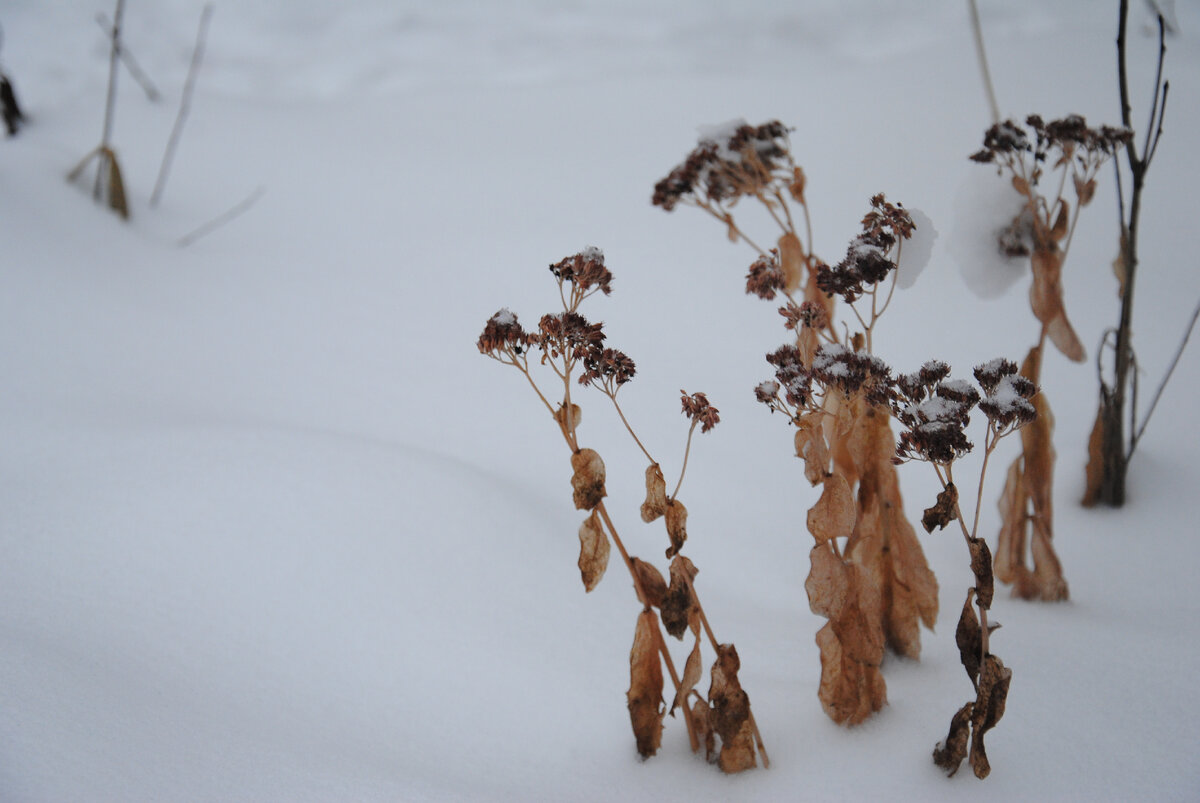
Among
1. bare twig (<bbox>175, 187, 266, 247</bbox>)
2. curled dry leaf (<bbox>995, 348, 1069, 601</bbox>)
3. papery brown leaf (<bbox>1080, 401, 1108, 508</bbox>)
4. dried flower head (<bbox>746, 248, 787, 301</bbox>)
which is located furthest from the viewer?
bare twig (<bbox>175, 187, 266, 247</bbox>)

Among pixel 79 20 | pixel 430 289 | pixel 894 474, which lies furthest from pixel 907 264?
pixel 79 20

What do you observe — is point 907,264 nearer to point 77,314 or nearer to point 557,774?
point 557,774

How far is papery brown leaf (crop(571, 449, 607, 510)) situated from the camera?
56 centimetres

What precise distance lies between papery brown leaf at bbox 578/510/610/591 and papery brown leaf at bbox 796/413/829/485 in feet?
0.49

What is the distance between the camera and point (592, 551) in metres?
0.57

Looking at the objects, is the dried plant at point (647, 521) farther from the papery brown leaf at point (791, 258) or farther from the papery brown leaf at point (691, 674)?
the papery brown leaf at point (791, 258)

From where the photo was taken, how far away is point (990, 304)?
163 centimetres

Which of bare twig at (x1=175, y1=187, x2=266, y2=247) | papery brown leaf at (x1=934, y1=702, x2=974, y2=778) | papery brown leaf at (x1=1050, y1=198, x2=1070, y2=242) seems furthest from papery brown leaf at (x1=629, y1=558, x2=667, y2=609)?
bare twig at (x1=175, y1=187, x2=266, y2=247)

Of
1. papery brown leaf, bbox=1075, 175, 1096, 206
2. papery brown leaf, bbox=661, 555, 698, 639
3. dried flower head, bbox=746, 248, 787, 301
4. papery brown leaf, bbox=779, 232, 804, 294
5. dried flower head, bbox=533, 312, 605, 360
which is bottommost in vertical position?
papery brown leaf, bbox=661, 555, 698, 639

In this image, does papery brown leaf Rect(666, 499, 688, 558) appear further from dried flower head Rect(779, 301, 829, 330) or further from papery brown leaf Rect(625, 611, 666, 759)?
dried flower head Rect(779, 301, 829, 330)

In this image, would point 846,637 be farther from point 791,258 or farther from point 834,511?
point 791,258

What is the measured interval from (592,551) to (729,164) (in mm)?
499

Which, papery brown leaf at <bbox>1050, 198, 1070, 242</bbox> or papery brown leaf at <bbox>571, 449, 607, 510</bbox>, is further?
papery brown leaf at <bbox>1050, 198, 1070, 242</bbox>

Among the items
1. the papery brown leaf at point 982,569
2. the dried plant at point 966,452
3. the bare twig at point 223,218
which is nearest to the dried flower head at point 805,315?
the dried plant at point 966,452
